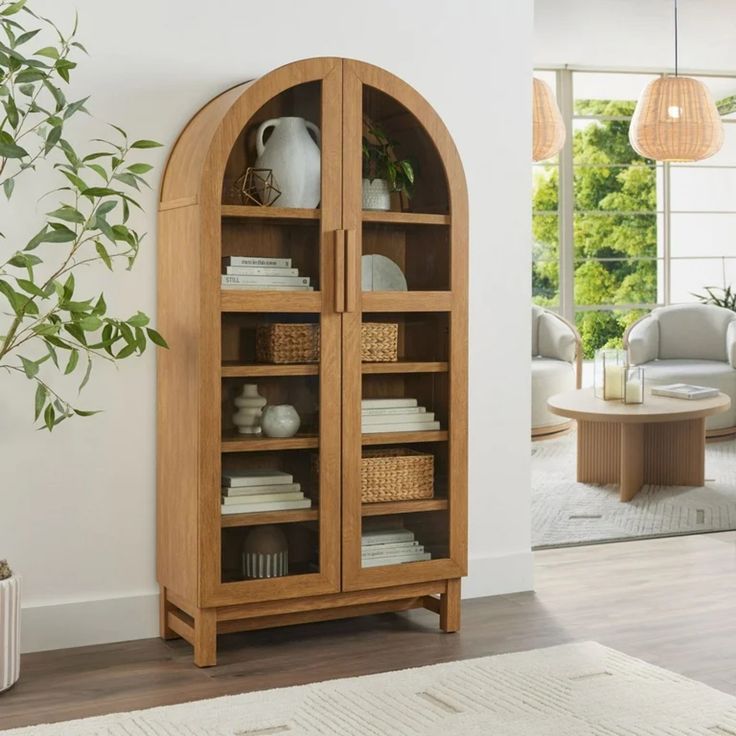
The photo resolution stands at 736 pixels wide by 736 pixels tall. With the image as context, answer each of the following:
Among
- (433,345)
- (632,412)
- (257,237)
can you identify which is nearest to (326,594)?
(433,345)

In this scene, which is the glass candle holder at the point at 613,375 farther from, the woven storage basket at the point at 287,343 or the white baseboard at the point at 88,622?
the white baseboard at the point at 88,622

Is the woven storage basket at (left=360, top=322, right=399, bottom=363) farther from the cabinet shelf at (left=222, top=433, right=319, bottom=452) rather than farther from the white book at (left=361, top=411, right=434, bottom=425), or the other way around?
the cabinet shelf at (left=222, top=433, right=319, bottom=452)

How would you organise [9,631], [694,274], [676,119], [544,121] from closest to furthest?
1. [9,631]
2. [676,119]
3. [544,121]
4. [694,274]

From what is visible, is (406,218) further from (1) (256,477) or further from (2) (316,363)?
(1) (256,477)

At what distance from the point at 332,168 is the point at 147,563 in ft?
4.23

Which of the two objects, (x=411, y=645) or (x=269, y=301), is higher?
(x=269, y=301)

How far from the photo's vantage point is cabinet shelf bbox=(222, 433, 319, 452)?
3088 mm

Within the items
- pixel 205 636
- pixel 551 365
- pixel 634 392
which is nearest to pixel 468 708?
pixel 205 636

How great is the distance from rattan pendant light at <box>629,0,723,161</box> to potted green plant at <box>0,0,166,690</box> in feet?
13.2

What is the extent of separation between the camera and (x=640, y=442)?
5594mm

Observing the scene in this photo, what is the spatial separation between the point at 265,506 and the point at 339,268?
2.29ft

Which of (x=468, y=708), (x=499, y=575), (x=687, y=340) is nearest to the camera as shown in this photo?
(x=468, y=708)

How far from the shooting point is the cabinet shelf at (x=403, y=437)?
129 inches

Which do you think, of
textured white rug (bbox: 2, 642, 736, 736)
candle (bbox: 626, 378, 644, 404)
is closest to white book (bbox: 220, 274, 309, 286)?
textured white rug (bbox: 2, 642, 736, 736)
